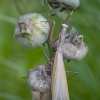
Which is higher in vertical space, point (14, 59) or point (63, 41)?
point (14, 59)

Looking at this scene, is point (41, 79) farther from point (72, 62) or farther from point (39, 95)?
point (72, 62)

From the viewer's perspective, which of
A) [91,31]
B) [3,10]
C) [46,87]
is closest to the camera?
[46,87]

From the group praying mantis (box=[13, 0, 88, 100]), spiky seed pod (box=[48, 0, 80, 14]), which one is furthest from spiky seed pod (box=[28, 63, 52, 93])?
spiky seed pod (box=[48, 0, 80, 14])

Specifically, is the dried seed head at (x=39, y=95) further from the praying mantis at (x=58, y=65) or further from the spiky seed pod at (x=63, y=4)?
the spiky seed pod at (x=63, y=4)

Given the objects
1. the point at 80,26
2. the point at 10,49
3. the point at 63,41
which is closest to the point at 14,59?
the point at 10,49

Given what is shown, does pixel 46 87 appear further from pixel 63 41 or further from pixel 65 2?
pixel 65 2

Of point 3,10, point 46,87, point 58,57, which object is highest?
point 3,10
